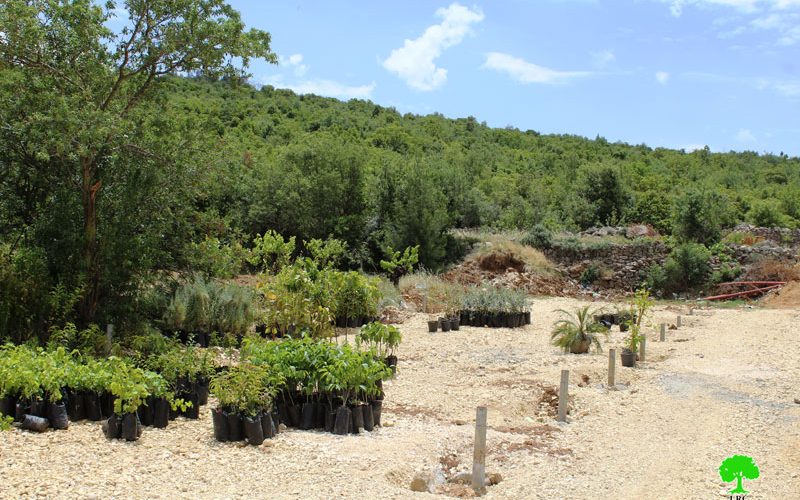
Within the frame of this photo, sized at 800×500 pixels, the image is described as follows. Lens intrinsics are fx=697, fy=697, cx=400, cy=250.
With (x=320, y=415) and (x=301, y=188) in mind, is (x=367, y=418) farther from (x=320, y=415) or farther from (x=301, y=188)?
(x=301, y=188)

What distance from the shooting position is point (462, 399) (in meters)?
7.61

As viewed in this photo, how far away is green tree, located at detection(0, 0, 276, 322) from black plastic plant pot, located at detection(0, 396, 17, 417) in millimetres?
2539

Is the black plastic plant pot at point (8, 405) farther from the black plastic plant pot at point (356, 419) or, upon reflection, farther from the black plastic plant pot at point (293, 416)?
the black plastic plant pot at point (356, 419)

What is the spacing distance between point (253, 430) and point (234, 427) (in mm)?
181

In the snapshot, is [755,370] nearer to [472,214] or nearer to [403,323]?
[403,323]

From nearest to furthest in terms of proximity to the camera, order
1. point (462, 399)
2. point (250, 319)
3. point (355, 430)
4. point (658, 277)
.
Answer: point (355, 430) < point (462, 399) < point (250, 319) < point (658, 277)

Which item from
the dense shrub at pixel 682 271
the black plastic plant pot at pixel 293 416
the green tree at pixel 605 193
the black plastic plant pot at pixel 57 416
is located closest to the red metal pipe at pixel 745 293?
the dense shrub at pixel 682 271

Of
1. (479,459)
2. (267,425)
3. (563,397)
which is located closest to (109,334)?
(267,425)

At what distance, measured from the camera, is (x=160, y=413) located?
5578 millimetres

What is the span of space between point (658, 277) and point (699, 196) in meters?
3.34

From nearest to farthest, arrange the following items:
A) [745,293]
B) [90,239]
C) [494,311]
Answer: [90,239]
[494,311]
[745,293]

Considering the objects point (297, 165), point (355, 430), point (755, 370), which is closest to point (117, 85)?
point (355, 430)

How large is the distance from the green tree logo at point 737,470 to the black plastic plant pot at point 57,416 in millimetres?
4826

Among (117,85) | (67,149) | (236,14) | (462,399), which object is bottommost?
(462,399)
